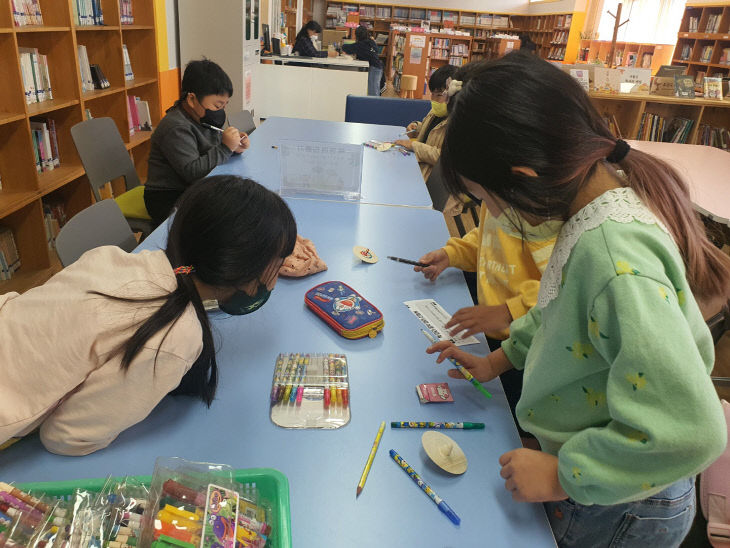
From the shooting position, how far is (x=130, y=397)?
2.59ft

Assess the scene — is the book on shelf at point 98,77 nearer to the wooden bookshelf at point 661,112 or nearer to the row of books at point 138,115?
the row of books at point 138,115

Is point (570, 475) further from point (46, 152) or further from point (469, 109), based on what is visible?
point (46, 152)

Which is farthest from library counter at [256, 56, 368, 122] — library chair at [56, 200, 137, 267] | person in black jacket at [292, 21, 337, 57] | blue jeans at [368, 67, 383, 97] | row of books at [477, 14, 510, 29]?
row of books at [477, 14, 510, 29]

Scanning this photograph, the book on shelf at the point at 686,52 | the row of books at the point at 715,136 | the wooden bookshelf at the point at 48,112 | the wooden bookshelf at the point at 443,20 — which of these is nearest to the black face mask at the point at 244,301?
the wooden bookshelf at the point at 48,112

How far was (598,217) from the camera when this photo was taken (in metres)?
0.65

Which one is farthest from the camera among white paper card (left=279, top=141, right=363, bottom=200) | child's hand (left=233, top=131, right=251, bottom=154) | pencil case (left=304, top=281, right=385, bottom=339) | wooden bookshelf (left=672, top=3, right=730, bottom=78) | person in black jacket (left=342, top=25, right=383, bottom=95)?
person in black jacket (left=342, top=25, right=383, bottom=95)

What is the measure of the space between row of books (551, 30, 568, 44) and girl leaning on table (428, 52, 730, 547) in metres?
10.9

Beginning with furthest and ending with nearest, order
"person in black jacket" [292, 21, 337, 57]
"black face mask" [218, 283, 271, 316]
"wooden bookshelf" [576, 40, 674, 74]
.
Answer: "wooden bookshelf" [576, 40, 674, 74]
"person in black jacket" [292, 21, 337, 57]
"black face mask" [218, 283, 271, 316]

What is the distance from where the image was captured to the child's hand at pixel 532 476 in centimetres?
71

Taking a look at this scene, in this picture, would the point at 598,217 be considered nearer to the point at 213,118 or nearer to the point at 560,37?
the point at 213,118

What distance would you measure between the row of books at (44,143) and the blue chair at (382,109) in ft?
7.40

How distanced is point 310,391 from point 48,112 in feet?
9.85

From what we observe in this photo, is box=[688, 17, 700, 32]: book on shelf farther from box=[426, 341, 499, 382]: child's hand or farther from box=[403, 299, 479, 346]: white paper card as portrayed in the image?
box=[426, 341, 499, 382]: child's hand

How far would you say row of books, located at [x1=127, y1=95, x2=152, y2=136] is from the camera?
13.0 feet
